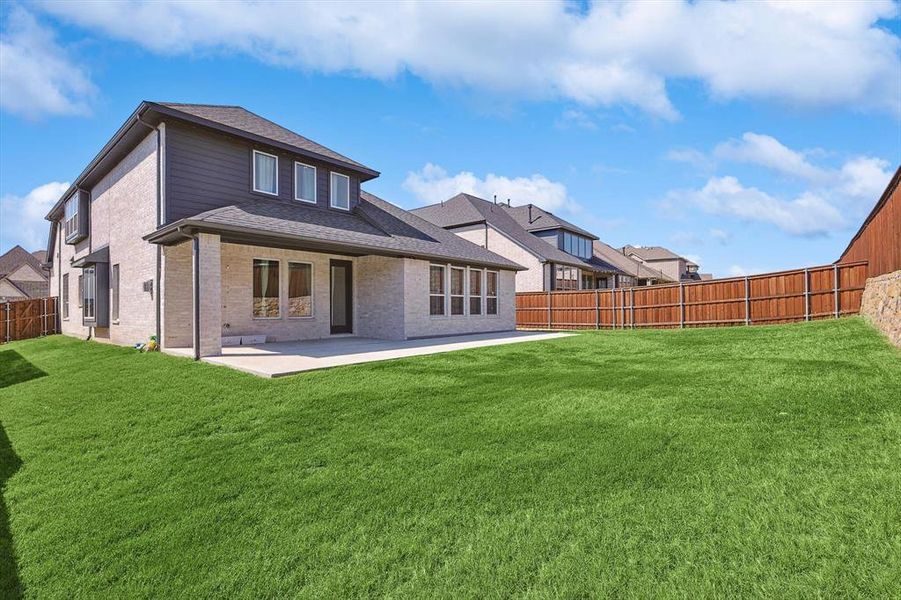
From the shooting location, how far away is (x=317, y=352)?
1034 cm

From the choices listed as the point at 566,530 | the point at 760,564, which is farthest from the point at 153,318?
the point at 760,564

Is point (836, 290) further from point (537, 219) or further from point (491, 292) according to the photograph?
point (537, 219)

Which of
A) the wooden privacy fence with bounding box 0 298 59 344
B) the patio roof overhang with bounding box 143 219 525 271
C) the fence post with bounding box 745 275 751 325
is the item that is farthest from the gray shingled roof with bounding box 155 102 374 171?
the wooden privacy fence with bounding box 0 298 59 344

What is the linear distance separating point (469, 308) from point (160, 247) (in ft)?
32.1

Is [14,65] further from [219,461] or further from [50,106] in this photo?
[219,461]

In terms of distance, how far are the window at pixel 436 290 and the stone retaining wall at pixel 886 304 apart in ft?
36.5

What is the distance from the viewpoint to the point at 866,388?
5723 millimetres

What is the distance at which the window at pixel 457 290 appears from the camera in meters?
15.8

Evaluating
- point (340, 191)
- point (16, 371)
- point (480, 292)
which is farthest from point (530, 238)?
point (16, 371)

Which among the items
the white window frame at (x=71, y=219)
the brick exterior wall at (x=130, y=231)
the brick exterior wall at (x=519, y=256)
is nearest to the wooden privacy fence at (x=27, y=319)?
the white window frame at (x=71, y=219)

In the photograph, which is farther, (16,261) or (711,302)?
(16,261)

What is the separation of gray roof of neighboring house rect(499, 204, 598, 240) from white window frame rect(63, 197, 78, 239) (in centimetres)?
2407

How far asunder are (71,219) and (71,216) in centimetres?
14

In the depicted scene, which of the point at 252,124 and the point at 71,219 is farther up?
the point at 252,124
